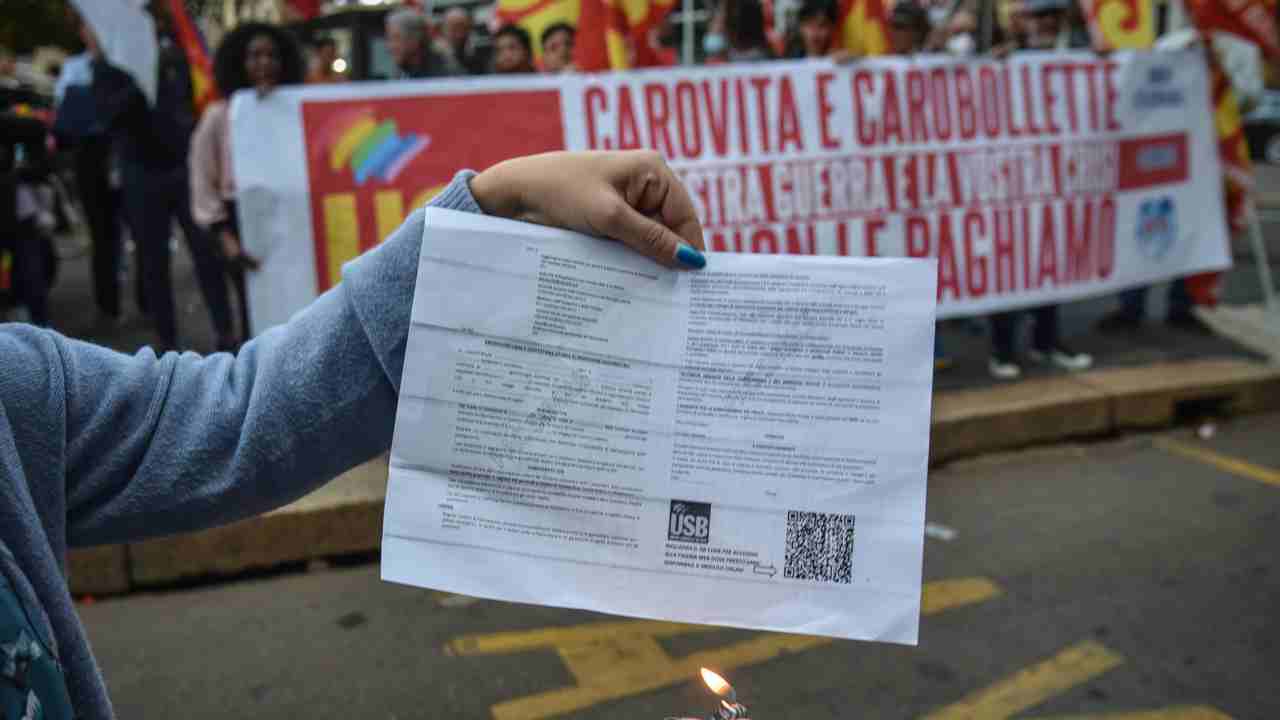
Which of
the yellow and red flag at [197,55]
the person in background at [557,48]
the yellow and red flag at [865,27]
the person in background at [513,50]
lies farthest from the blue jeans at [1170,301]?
the yellow and red flag at [197,55]

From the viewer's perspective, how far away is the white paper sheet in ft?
3.36

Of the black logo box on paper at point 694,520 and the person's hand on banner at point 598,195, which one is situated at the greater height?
the person's hand on banner at point 598,195

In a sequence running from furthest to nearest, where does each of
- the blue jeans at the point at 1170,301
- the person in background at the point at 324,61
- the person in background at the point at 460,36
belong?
the person in background at the point at 324,61, the person in background at the point at 460,36, the blue jeans at the point at 1170,301

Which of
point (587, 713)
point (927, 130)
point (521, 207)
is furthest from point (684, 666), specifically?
point (927, 130)

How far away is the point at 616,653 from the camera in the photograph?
316cm

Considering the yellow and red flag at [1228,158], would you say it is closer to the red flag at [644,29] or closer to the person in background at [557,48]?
the red flag at [644,29]

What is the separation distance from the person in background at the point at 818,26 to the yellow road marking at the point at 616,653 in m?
3.09

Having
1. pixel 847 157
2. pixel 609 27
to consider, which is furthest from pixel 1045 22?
pixel 609 27

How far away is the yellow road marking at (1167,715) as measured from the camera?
2.73 meters

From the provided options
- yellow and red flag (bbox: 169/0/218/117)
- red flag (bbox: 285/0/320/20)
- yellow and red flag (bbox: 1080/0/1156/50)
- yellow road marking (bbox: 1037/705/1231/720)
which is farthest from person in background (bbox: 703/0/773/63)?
red flag (bbox: 285/0/320/20)

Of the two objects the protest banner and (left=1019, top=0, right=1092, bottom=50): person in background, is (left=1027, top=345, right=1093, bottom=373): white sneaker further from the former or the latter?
(left=1019, top=0, right=1092, bottom=50): person in background

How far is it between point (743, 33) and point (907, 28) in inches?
55.3

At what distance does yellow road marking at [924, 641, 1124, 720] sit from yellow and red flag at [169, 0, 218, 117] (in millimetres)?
4603

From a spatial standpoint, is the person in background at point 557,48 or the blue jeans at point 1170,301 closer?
the person in background at point 557,48
